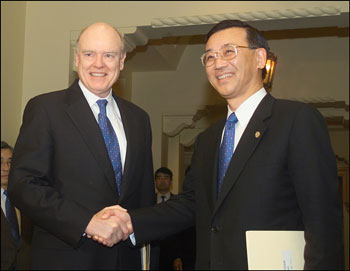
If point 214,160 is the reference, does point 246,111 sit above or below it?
above

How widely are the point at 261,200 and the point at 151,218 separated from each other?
0.55 meters

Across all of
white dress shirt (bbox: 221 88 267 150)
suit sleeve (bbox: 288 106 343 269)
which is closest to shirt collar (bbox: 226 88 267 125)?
white dress shirt (bbox: 221 88 267 150)

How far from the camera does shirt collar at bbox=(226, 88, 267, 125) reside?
1.85 m

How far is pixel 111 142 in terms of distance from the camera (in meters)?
2.00

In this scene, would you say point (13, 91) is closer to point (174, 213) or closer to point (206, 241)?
point (174, 213)

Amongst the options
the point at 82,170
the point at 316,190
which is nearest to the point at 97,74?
the point at 82,170

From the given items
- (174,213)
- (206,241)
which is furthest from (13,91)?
(206,241)

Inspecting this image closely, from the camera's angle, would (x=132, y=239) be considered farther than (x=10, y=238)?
No

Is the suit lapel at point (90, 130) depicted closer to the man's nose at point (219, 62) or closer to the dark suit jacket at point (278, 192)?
the dark suit jacket at point (278, 192)

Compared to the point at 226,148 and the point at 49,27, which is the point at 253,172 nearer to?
the point at 226,148

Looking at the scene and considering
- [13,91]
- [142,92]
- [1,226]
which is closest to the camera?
[1,226]

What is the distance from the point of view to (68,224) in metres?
1.77

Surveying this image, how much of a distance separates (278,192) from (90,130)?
0.79 metres

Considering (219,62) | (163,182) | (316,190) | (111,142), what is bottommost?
(316,190)
